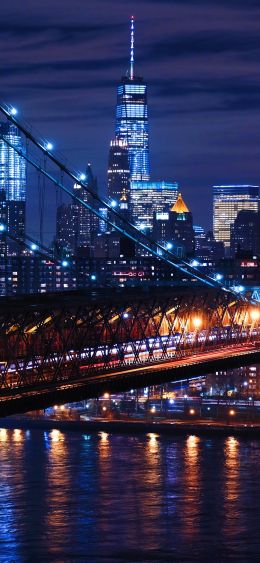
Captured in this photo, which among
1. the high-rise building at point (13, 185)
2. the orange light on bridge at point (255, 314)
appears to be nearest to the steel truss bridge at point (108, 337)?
the orange light on bridge at point (255, 314)

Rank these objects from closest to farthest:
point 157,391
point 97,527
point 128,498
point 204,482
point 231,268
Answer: point 97,527 → point 128,498 → point 204,482 → point 157,391 → point 231,268

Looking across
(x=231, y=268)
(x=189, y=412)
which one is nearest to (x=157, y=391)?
(x=189, y=412)

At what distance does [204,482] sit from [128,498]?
4.84 meters

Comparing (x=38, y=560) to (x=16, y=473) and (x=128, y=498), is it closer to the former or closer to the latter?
(x=128, y=498)

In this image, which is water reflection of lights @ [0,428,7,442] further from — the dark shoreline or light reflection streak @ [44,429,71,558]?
light reflection streak @ [44,429,71,558]

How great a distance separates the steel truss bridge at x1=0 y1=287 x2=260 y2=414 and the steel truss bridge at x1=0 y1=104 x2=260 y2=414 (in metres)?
0.04

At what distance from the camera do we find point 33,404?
5353 centimetres

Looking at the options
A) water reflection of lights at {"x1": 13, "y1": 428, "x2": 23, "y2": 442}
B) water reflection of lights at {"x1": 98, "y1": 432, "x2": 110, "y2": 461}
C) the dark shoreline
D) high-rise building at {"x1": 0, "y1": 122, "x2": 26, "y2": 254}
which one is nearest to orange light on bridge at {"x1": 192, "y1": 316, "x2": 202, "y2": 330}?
the dark shoreline

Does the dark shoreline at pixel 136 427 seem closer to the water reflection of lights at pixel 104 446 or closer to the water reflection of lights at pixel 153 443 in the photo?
the water reflection of lights at pixel 153 443

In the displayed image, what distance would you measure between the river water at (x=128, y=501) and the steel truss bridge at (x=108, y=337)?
278 cm

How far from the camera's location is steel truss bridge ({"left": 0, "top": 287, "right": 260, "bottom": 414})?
55312 millimetres

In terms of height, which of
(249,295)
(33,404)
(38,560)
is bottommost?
(38,560)

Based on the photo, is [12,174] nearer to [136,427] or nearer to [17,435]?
[136,427]

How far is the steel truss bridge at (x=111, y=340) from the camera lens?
2178 inches
